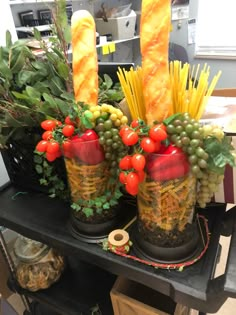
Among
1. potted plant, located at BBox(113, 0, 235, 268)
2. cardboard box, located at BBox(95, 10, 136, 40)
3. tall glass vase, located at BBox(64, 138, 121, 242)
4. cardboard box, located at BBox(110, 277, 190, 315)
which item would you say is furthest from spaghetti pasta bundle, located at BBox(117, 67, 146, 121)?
cardboard box, located at BBox(95, 10, 136, 40)

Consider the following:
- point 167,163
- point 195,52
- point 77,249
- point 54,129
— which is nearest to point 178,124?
point 167,163

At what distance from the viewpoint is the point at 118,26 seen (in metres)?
2.10

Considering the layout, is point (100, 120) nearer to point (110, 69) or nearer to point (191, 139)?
point (191, 139)

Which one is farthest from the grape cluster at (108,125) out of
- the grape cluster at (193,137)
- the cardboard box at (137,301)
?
the cardboard box at (137,301)

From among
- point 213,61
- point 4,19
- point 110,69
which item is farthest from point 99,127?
point 213,61

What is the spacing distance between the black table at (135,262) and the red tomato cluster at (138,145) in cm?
20

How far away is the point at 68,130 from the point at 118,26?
1.84 metres

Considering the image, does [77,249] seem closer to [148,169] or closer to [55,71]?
[148,169]

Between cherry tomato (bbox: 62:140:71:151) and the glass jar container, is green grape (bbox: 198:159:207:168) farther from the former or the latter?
the glass jar container

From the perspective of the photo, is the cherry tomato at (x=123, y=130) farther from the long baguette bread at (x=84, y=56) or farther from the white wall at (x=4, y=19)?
the white wall at (x=4, y=19)

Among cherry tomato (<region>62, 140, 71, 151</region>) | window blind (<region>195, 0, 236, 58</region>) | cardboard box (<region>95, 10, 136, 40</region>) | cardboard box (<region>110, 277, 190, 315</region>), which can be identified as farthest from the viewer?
window blind (<region>195, 0, 236, 58</region>)

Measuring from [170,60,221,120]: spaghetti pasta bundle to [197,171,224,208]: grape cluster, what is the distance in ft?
0.36

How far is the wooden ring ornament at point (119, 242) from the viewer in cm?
59

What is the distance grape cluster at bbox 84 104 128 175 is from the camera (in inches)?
20.1
